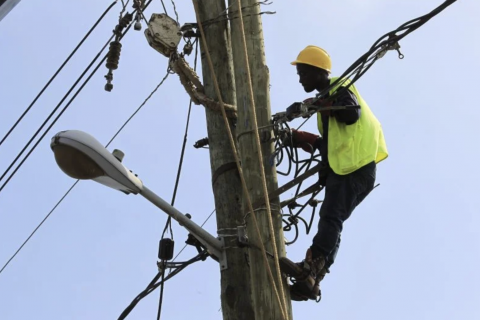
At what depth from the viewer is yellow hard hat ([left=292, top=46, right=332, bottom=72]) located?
630cm

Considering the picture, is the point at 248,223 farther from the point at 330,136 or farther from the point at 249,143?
the point at 330,136

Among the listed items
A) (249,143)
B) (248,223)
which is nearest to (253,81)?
(249,143)

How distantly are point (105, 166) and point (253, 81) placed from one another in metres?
1.14

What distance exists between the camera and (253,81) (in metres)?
5.72

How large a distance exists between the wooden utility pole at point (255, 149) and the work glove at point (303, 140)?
0.27 m

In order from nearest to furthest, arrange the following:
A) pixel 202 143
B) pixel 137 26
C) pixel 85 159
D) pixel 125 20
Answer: pixel 85 159, pixel 202 143, pixel 137 26, pixel 125 20

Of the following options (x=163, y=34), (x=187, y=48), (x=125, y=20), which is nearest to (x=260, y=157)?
(x=163, y=34)

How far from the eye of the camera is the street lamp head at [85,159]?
5156mm

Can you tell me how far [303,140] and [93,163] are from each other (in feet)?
5.14

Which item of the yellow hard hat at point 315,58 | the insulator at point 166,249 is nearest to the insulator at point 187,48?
the yellow hard hat at point 315,58

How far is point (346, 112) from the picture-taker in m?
5.79

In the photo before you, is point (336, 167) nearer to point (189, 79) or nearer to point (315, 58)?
point (315, 58)

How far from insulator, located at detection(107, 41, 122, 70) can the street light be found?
75.7 inches

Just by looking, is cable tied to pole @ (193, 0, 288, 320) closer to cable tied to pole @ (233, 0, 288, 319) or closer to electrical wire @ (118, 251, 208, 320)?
cable tied to pole @ (233, 0, 288, 319)
